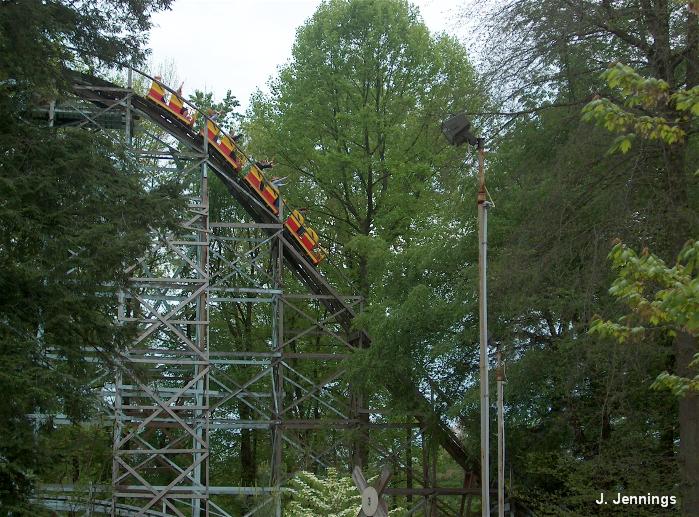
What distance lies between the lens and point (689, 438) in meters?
13.6

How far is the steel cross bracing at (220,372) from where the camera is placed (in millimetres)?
21203

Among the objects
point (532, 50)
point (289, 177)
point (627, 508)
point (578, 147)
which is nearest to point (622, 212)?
point (578, 147)

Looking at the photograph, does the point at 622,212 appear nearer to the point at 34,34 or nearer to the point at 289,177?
the point at 34,34

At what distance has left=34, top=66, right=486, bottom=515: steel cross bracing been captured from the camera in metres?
21.2

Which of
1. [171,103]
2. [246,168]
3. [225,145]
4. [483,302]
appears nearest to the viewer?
[483,302]

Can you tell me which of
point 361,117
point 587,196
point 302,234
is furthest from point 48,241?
point 361,117

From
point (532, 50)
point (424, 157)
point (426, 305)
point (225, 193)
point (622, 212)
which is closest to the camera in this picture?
point (622, 212)

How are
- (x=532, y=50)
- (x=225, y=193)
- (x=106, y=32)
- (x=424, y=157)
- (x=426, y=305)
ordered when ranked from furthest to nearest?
1. (x=225, y=193)
2. (x=424, y=157)
3. (x=426, y=305)
4. (x=106, y=32)
5. (x=532, y=50)

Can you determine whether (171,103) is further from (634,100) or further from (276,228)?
(634,100)

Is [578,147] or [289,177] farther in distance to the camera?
[289,177]

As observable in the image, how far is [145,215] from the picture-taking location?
14500mm

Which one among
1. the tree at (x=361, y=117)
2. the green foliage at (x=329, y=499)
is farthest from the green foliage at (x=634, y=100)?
the tree at (x=361, y=117)

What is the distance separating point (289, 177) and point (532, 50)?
15.8m

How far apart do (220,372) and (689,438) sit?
14673 mm
